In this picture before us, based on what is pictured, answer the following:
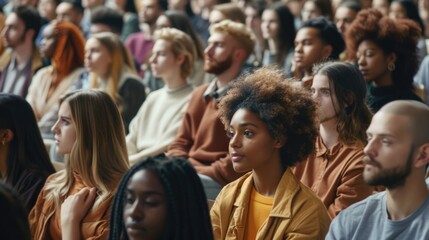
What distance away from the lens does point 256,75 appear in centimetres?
421

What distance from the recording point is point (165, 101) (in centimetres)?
662

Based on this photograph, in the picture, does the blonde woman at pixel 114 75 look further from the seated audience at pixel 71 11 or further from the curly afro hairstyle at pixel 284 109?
the curly afro hairstyle at pixel 284 109

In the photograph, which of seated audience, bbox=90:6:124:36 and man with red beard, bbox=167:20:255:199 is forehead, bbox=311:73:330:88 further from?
seated audience, bbox=90:6:124:36

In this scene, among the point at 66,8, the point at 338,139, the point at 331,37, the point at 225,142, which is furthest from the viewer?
the point at 66,8

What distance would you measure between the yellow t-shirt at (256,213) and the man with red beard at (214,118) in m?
1.38

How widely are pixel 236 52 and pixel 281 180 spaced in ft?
7.74

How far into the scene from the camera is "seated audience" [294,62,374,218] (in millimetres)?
4453

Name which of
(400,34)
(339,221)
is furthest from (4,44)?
(339,221)

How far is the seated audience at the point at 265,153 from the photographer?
4004mm

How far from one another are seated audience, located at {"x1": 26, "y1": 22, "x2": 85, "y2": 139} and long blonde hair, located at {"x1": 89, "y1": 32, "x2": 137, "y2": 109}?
29 cm

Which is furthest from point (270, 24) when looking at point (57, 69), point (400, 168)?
point (400, 168)

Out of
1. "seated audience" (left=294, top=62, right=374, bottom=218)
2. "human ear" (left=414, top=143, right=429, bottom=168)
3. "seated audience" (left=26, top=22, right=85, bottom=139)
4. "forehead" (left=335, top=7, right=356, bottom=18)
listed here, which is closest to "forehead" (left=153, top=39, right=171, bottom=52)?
"seated audience" (left=26, top=22, right=85, bottom=139)

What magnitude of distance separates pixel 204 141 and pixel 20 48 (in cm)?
290

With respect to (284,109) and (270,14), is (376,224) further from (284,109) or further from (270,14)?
(270,14)
